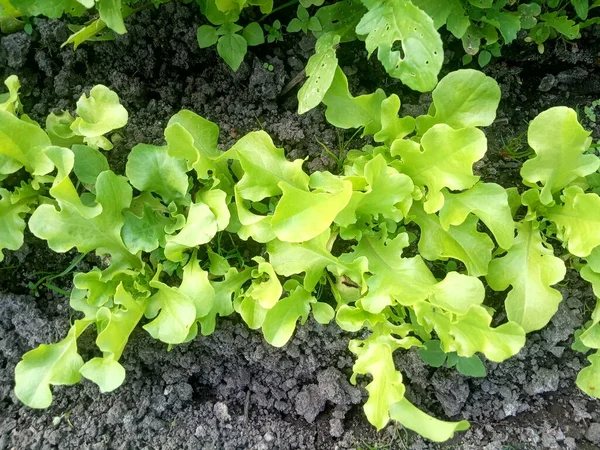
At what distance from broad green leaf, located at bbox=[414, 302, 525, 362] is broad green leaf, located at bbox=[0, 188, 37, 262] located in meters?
0.98

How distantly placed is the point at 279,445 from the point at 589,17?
1.49 metres

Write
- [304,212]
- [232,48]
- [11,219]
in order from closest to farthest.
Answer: [304,212], [11,219], [232,48]

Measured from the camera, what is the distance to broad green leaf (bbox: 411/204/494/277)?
1.36 meters

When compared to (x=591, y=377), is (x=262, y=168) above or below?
above

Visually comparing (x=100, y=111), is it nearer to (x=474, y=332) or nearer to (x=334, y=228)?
(x=334, y=228)

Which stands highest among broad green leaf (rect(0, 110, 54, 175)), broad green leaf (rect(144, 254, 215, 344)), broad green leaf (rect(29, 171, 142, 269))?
broad green leaf (rect(0, 110, 54, 175))

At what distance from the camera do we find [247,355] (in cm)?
158

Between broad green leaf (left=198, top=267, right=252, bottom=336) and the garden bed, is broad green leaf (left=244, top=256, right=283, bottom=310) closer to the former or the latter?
broad green leaf (left=198, top=267, right=252, bottom=336)

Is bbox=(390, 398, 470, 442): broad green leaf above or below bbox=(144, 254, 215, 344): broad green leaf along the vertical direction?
below

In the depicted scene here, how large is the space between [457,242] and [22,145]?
1.06 metres

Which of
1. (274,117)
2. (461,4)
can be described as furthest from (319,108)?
(461,4)

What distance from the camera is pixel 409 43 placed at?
122 cm

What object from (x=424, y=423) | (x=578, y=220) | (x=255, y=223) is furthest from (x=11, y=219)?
(x=578, y=220)

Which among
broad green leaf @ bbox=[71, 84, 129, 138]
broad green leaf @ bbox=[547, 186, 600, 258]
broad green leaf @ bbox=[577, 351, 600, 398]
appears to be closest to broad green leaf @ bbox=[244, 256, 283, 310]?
broad green leaf @ bbox=[71, 84, 129, 138]
